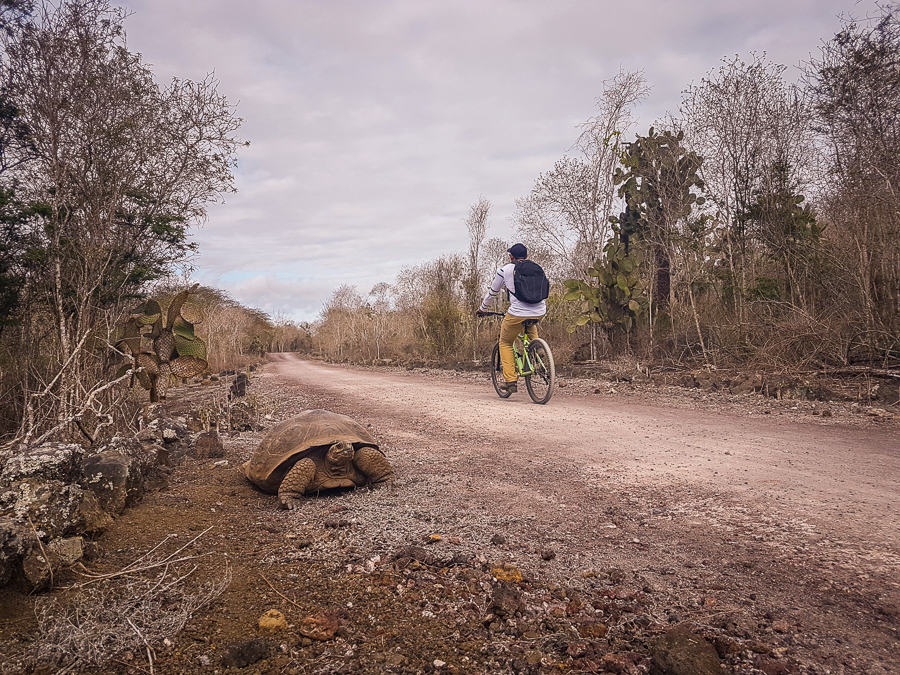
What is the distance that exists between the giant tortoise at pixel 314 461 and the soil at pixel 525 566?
0.53ft

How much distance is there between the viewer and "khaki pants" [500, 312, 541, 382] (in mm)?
8703

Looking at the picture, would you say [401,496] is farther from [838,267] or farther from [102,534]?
[838,267]

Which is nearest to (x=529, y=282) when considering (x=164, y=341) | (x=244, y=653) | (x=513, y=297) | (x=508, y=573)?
(x=513, y=297)

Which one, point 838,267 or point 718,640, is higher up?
point 838,267

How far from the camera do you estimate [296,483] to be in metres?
3.77

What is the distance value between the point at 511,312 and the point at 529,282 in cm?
69

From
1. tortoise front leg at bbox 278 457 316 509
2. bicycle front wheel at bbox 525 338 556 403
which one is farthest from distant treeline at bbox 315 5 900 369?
tortoise front leg at bbox 278 457 316 509

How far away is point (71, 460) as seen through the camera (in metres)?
2.84

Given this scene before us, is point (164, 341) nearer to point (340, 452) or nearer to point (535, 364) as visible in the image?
point (340, 452)

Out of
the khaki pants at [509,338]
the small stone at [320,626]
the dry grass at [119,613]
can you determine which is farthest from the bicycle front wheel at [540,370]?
the small stone at [320,626]

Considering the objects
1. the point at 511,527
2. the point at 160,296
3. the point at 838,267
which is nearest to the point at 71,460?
the point at 511,527

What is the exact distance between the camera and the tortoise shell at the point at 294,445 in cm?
390

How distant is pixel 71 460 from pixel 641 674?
3.23 meters

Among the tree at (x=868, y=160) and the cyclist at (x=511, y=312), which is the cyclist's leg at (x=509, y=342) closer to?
the cyclist at (x=511, y=312)
